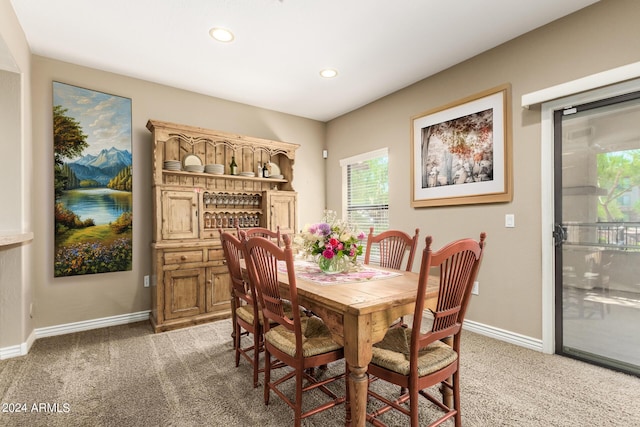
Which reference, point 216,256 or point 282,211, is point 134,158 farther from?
point 282,211

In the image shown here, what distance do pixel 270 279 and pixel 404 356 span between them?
848mm

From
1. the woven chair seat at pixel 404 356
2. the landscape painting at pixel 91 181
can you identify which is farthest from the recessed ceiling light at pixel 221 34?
the woven chair seat at pixel 404 356

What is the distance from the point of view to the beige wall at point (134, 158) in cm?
318

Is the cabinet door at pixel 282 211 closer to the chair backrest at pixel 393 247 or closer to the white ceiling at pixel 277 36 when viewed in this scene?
the white ceiling at pixel 277 36

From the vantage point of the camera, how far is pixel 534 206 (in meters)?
2.81

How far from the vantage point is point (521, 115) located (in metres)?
2.89

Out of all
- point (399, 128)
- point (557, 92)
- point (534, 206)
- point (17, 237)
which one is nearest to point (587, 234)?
point (534, 206)

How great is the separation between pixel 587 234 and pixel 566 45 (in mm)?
1583

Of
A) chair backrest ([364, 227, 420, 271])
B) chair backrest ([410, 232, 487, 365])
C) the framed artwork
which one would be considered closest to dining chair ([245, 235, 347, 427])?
chair backrest ([410, 232, 487, 365])

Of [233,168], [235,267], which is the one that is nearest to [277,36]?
[233,168]

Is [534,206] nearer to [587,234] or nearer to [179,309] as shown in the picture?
[587,234]

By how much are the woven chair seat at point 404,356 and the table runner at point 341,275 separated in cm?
42

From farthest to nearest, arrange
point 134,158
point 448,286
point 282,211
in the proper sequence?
point 282,211 < point 134,158 < point 448,286

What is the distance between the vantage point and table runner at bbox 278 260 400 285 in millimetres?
2061
